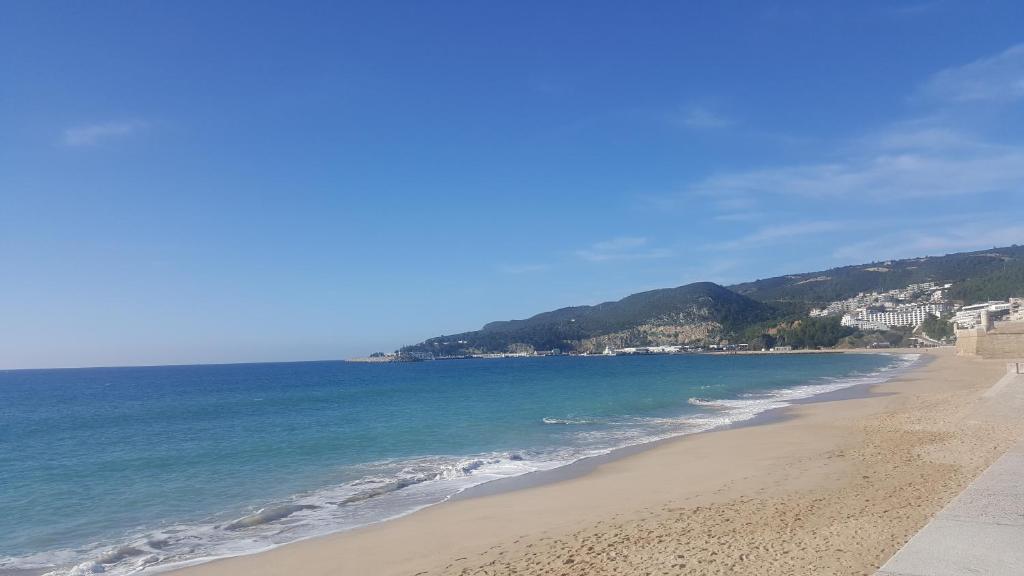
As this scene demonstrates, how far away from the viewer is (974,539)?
5996 mm

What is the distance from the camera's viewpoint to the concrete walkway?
5.24 m

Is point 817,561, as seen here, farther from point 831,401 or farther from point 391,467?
point 831,401

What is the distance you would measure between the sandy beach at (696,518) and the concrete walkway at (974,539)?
693 mm

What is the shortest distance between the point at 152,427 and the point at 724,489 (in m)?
28.8

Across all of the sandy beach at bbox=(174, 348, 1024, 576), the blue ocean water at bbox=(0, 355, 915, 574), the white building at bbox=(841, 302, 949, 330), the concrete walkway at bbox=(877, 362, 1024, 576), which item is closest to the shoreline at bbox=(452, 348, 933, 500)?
the sandy beach at bbox=(174, 348, 1024, 576)

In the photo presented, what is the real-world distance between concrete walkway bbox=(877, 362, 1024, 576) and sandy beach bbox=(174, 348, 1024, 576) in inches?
27.3

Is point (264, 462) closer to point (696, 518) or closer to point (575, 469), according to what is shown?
point (575, 469)

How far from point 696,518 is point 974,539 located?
3922 mm

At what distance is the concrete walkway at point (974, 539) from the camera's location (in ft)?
17.2

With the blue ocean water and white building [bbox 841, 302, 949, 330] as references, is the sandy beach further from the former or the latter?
white building [bbox 841, 302, 949, 330]

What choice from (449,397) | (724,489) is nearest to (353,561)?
(724,489)

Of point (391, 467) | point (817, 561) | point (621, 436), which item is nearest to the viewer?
point (817, 561)

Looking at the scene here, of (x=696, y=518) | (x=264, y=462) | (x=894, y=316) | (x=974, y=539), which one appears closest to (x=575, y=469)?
(x=696, y=518)

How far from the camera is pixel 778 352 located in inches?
5832
